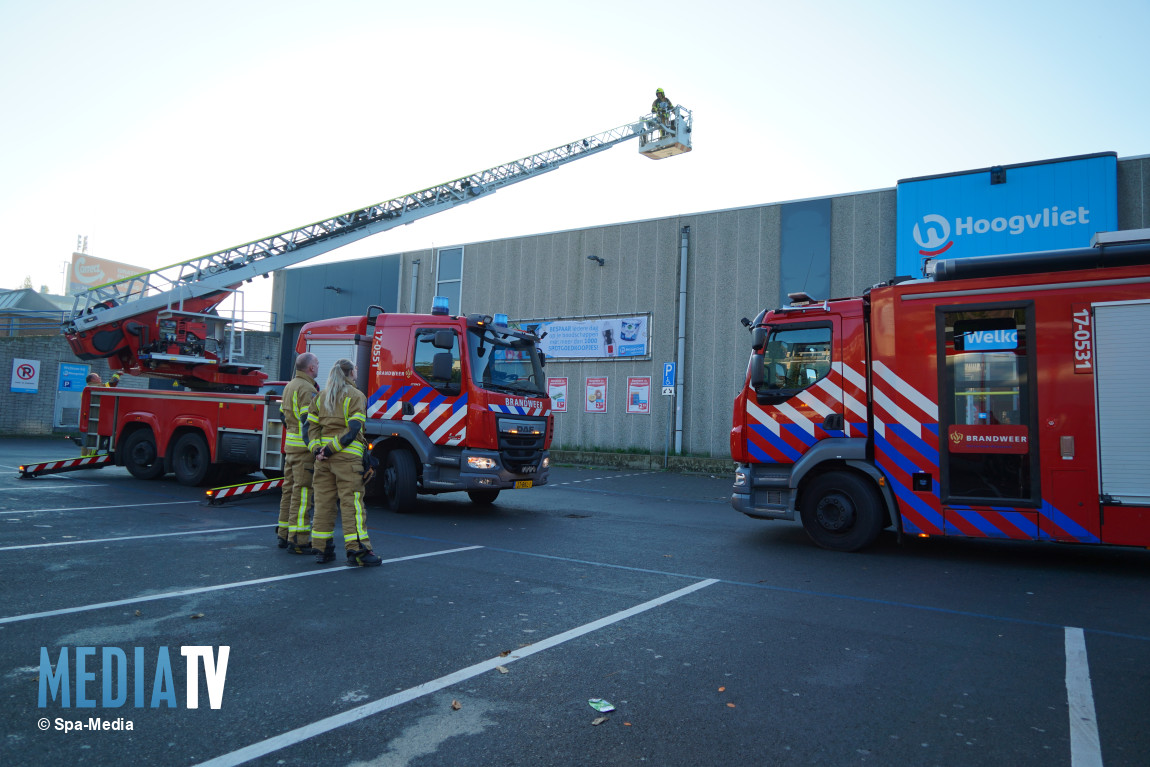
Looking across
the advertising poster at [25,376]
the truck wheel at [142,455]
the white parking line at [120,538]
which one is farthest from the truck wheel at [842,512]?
the advertising poster at [25,376]

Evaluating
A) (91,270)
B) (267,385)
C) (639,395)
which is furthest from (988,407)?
(91,270)

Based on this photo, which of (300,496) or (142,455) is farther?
(142,455)

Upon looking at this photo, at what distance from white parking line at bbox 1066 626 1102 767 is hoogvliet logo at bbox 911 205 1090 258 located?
14.8m

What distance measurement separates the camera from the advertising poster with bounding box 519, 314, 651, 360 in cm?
2256

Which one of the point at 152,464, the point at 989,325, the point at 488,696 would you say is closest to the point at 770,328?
the point at 989,325

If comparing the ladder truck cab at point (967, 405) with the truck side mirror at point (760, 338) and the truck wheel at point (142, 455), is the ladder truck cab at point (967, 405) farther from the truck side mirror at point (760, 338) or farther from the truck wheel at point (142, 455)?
the truck wheel at point (142, 455)

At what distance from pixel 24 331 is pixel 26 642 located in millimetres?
28400

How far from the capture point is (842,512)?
805 cm

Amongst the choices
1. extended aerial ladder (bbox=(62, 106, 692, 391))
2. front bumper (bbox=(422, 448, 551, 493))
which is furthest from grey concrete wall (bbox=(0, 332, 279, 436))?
front bumper (bbox=(422, 448, 551, 493))

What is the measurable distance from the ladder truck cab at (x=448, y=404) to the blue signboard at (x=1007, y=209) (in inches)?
426

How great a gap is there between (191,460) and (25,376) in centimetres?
1640

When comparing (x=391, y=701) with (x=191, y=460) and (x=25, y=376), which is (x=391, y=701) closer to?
(x=191, y=460)

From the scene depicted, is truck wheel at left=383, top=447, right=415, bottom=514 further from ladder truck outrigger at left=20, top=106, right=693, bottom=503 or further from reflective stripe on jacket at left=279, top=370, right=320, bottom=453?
reflective stripe on jacket at left=279, top=370, right=320, bottom=453

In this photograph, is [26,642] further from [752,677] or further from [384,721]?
[752,677]
